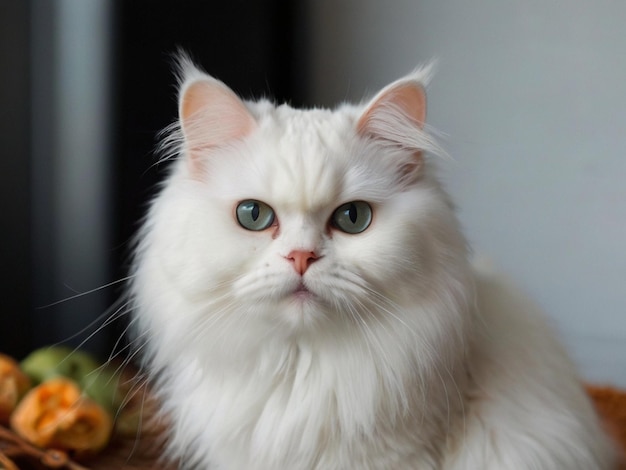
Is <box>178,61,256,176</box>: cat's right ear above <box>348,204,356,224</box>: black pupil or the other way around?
above

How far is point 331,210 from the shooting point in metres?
1.07


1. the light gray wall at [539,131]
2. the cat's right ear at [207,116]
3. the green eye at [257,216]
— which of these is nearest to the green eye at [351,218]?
the green eye at [257,216]

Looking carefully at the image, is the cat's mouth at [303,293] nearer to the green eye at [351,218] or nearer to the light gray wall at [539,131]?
the green eye at [351,218]

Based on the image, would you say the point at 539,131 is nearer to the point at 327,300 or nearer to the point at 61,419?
the point at 327,300

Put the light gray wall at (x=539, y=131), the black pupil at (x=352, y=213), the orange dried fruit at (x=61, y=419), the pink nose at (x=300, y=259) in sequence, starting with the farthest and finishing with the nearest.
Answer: the light gray wall at (x=539, y=131), the orange dried fruit at (x=61, y=419), the black pupil at (x=352, y=213), the pink nose at (x=300, y=259)

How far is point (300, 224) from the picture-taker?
103 cm

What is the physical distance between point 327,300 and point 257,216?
0.18 m

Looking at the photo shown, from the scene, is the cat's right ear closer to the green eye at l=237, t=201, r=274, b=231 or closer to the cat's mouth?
the green eye at l=237, t=201, r=274, b=231

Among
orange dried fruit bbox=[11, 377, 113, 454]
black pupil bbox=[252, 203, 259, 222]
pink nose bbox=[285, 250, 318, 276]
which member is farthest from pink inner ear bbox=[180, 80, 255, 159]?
orange dried fruit bbox=[11, 377, 113, 454]

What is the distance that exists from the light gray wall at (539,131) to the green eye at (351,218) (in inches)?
47.5

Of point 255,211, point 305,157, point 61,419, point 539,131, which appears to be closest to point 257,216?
point 255,211

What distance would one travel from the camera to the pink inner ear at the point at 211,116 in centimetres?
112

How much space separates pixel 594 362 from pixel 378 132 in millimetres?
1610

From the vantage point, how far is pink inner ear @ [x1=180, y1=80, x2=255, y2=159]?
44.0 inches
